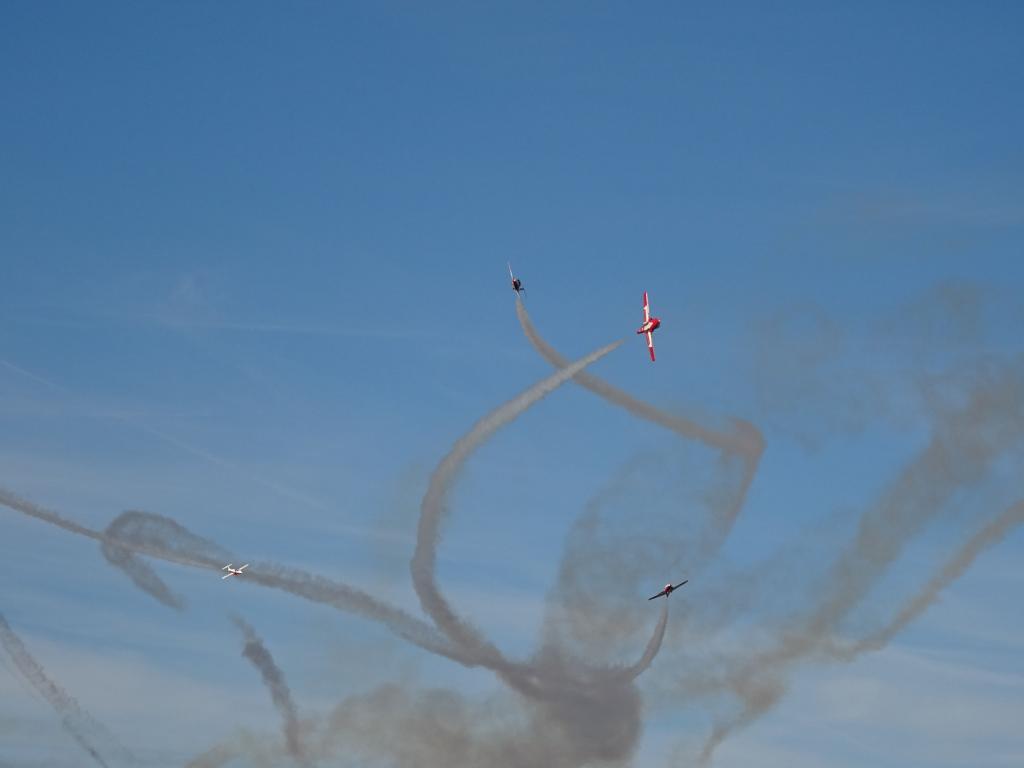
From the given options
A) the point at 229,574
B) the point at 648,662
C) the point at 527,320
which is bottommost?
the point at 648,662

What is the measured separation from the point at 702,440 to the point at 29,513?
216 feet

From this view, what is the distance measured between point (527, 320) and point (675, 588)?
3136 centimetres

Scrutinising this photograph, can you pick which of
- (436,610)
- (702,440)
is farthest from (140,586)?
(702,440)

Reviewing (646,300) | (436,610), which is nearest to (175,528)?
(436,610)

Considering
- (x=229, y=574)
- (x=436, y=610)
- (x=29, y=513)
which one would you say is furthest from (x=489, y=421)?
(x=29, y=513)

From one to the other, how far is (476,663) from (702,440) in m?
32.1

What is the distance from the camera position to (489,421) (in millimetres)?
185000

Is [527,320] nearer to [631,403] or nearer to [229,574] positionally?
[631,403]

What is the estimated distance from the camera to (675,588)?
190875 mm

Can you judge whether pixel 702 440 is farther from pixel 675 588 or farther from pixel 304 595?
pixel 304 595

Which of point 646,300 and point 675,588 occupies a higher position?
→ point 646,300

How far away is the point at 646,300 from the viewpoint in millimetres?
189875

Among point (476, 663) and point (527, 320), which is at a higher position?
point (527, 320)

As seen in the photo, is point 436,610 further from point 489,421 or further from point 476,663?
point 489,421
